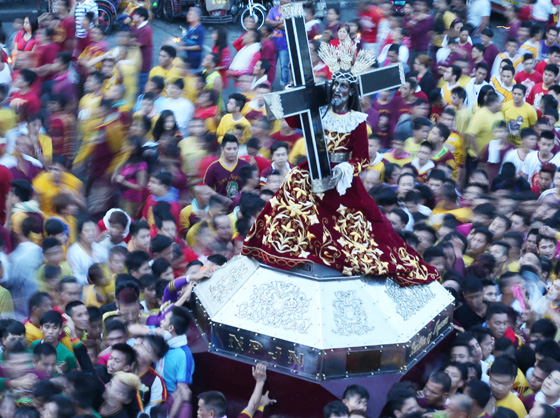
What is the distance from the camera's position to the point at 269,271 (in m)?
5.54

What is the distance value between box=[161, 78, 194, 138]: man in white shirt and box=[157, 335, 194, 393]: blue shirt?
395 centimetres

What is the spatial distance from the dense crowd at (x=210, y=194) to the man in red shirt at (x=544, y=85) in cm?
3

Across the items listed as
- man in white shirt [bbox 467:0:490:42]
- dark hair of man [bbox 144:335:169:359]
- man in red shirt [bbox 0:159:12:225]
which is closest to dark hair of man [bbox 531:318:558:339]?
dark hair of man [bbox 144:335:169:359]

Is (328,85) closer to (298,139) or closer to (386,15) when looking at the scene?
(298,139)

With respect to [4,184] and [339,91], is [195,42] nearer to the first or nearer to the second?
[4,184]

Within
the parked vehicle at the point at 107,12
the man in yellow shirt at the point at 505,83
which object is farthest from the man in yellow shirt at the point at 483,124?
the parked vehicle at the point at 107,12

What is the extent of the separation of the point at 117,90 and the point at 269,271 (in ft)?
12.7

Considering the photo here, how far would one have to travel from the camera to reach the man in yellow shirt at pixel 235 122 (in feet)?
28.9

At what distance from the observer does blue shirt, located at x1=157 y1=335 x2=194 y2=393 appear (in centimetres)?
536

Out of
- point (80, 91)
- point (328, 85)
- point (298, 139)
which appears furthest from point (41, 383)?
point (80, 91)

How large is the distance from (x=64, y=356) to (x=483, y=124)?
5282mm

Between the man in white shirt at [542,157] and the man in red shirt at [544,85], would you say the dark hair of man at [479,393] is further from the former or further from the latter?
the man in red shirt at [544,85]

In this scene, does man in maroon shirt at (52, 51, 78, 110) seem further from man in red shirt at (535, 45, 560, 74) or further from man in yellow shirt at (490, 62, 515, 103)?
man in red shirt at (535, 45, 560, 74)

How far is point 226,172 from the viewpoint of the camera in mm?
7785
